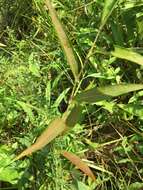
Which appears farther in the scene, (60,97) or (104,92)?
(60,97)

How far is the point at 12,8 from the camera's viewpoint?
2.77m

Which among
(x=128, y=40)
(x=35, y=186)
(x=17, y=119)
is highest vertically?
(x=128, y=40)

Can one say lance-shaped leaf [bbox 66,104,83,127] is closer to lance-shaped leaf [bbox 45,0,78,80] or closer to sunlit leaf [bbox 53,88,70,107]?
lance-shaped leaf [bbox 45,0,78,80]

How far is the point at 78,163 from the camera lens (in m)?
1.81

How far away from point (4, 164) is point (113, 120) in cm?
48

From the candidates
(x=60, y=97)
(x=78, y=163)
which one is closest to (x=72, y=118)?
(x=78, y=163)

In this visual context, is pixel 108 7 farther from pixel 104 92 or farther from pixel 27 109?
pixel 27 109

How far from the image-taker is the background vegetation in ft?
6.20

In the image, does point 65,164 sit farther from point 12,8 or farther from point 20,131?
point 12,8

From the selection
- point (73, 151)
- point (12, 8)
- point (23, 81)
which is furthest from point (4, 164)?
point (12, 8)

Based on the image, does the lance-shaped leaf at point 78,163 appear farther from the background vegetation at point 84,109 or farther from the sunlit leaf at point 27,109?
the sunlit leaf at point 27,109

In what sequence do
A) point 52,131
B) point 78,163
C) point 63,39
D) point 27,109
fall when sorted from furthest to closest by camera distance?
1. point 27,109
2. point 78,163
3. point 63,39
4. point 52,131

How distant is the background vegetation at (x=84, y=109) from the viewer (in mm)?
1890

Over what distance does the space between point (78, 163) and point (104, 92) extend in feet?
1.15
